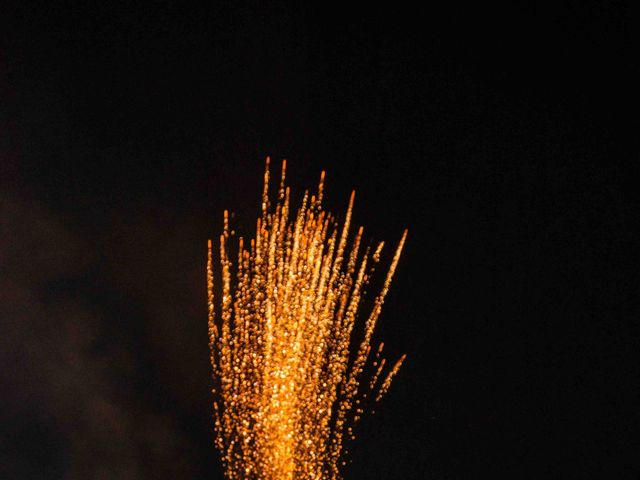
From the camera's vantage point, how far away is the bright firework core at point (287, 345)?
9.40 metres

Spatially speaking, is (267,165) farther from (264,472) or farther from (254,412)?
(264,472)

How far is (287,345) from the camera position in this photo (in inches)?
374

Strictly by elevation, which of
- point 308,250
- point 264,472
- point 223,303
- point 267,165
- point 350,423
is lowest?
point 264,472

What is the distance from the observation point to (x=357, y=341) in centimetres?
987

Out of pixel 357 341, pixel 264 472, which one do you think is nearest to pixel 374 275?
pixel 357 341

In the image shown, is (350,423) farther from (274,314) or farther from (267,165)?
(267,165)

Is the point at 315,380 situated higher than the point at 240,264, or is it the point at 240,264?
the point at 240,264

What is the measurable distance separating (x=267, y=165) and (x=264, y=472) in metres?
3.14

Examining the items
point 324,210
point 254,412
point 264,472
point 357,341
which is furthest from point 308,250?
point 264,472

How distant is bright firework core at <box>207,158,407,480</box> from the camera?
9.40 meters

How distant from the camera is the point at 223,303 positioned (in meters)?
9.40

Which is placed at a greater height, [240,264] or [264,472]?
[240,264]

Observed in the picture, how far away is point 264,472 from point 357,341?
1.64 metres

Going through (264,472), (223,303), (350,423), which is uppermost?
(223,303)
